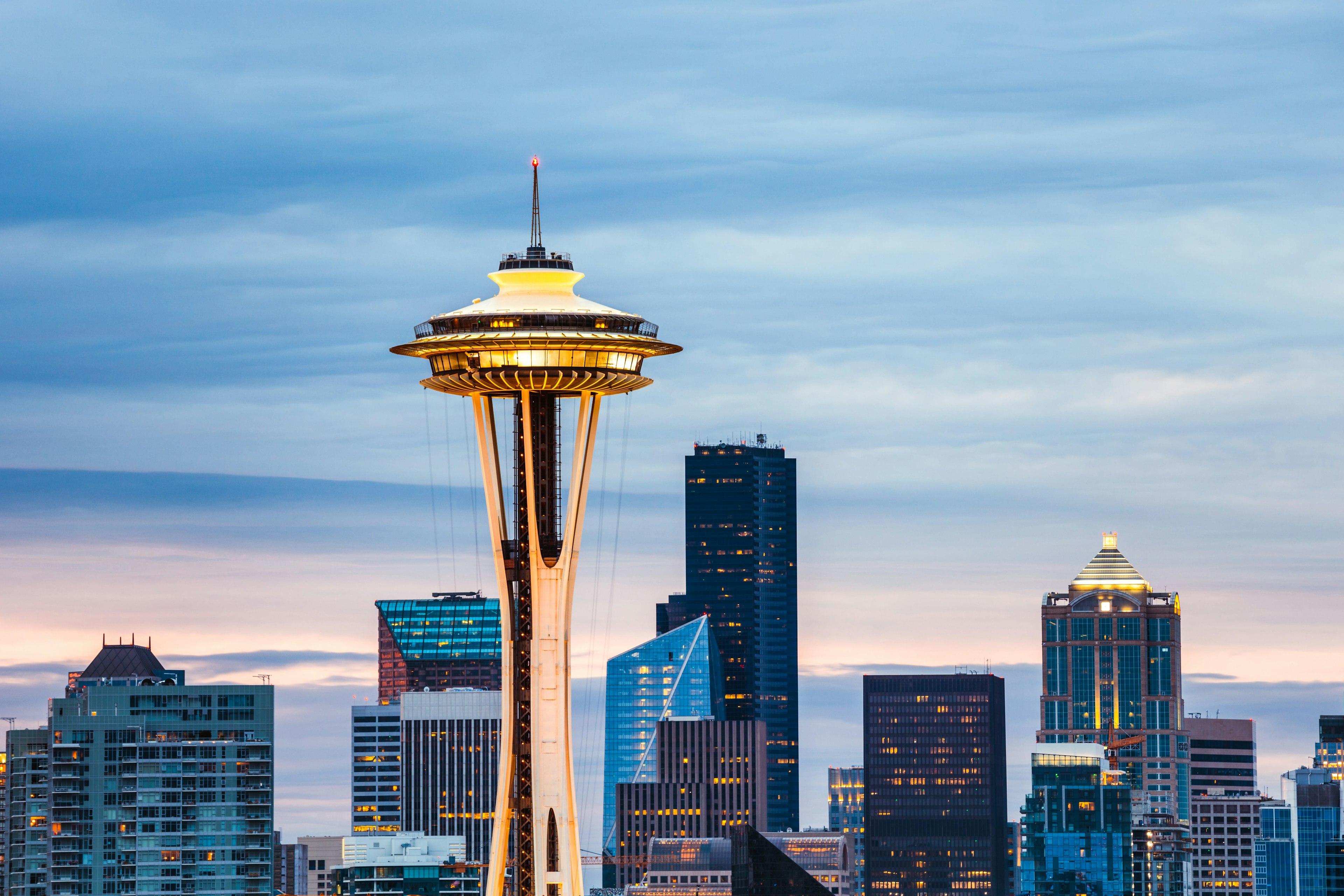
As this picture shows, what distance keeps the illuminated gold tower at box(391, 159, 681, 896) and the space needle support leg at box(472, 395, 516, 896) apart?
0.23 feet

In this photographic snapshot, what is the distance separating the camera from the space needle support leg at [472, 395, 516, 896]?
129 metres

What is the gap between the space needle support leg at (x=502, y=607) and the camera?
129 metres

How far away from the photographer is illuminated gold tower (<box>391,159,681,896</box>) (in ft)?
424

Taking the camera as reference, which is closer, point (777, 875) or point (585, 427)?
point (585, 427)

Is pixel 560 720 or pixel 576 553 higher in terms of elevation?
pixel 576 553

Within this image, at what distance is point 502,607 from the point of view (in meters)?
129

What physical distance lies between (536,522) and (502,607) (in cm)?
452

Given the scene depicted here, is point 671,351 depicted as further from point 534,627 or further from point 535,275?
point 534,627

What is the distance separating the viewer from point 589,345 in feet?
431

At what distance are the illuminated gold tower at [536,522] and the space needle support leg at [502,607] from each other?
7 centimetres

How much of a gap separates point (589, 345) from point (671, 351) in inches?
217

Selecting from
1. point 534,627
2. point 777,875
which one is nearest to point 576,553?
point 534,627

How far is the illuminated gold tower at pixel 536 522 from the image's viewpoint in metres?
129

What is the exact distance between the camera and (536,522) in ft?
424
